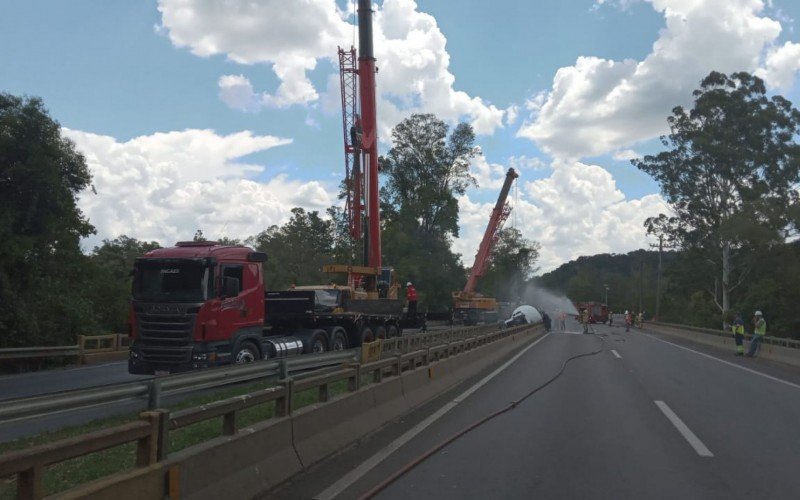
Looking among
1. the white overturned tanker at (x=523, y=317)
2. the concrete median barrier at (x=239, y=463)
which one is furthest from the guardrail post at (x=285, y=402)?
the white overturned tanker at (x=523, y=317)

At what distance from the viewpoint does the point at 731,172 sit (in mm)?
50938

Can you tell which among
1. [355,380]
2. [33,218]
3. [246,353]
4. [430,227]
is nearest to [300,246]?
[430,227]

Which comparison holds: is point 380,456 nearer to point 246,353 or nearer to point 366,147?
point 246,353

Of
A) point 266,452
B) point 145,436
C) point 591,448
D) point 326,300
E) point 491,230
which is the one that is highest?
point 491,230

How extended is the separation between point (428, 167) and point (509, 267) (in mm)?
57140

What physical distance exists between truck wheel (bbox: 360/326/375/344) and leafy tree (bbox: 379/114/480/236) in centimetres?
4728

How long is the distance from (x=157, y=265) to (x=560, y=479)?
34.0 feet

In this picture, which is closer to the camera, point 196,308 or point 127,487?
point 127,487

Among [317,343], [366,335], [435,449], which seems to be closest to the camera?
[435,449]

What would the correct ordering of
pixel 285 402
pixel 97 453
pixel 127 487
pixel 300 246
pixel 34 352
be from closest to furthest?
1. pixel 127 487
2. pixel 285 402
3. pixel 97 453
4. pixel 34 352
5. pixel 300 246

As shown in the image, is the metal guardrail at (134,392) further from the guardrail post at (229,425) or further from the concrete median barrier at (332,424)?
the concrete median barrier at (332,424)

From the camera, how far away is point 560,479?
7.28m

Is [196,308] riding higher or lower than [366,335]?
higher

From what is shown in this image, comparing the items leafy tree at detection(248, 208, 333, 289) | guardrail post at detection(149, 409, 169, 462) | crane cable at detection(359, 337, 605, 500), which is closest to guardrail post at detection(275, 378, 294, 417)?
crane cable at detection(359, 337, 605, 500)
